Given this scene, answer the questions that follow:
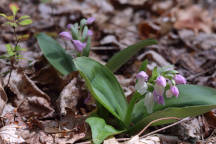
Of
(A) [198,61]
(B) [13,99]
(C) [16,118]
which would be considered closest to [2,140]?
(C) [16,118]

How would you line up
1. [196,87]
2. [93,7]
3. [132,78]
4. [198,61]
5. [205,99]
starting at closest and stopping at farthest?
[205,99]
[196,87]
[132,78]
[198,61]
[93,7]

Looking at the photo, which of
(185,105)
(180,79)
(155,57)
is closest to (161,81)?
(180,79)

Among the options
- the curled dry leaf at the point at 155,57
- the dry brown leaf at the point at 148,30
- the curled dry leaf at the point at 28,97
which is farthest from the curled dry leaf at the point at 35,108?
the dry brown leaf at the point at 148,30

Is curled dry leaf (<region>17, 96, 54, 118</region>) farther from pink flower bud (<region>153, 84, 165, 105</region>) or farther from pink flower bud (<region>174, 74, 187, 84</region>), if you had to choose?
pink flower bud (<region>174, 74, 187, 84</region>)

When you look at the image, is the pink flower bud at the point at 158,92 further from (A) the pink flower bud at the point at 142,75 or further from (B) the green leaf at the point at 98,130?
(B) the green leaf at the point at 98,130

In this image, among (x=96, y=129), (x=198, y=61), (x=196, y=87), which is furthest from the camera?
(x=198, y=61)

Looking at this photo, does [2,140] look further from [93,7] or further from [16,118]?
[93,7]
